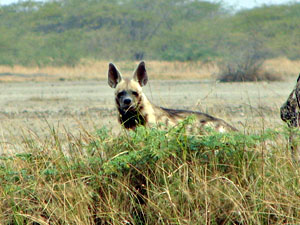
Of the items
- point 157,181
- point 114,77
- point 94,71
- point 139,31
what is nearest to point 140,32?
point 139,31

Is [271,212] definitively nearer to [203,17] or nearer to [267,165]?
[267,165]

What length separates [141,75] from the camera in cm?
653

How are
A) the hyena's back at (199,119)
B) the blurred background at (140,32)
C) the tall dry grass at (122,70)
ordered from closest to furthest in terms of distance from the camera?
the hyena's back at (199,119)
the tall dry grass at (122,70)
the blurred background at (140,32)

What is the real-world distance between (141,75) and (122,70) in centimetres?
2180

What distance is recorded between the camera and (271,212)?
160 inches

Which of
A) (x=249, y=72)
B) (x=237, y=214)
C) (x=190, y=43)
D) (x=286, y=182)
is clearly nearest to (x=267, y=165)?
(x=286, y=182)

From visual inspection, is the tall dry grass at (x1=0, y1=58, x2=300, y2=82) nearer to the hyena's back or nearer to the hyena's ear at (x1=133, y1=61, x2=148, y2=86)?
the hyena's ear at (x1=133, y1=61, x2=148, y2=86)

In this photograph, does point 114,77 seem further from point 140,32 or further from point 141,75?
point 140,32

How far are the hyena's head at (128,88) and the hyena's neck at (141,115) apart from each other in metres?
0.02

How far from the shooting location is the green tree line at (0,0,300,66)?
35.0 meters

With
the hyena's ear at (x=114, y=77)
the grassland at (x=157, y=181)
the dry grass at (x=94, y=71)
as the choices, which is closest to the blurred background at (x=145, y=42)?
the dry grass at (x=94, y=71)

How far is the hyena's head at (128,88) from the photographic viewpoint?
6.14 m

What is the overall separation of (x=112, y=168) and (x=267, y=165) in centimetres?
109

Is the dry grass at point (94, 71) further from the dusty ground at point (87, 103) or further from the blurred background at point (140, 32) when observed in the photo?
the dusty ground at point (87, 103)
